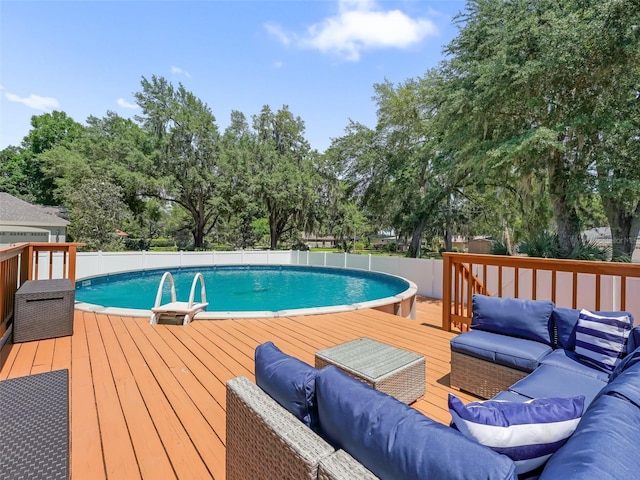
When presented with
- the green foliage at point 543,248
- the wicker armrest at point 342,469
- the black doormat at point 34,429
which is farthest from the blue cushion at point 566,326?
the green foliage at point 543,248

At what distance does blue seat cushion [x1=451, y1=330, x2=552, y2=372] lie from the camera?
2.32 meters

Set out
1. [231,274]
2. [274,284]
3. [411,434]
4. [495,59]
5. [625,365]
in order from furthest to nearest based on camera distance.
A: [231,274]
[274,284]
[495,59]
[625,365]
[411,434]

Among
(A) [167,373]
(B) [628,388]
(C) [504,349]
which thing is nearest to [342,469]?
(B) [628,388]

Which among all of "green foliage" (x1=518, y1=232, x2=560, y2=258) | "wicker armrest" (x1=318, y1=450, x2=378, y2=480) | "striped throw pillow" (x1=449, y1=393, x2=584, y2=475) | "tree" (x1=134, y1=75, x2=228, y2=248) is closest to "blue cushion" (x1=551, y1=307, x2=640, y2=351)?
"striped throw pillow" (x1=449, y1=393, x2=584, y2=475)

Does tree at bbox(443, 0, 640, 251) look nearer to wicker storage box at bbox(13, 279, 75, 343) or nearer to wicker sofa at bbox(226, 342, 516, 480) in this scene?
wicker sofa at bbox(226, 342, 516, 480)

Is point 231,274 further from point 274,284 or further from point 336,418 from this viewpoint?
point 336,418

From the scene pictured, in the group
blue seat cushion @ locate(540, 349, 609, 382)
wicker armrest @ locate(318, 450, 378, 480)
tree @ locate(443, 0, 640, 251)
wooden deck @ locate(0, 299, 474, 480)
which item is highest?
tree @ locate(443, 0, 640, 251)

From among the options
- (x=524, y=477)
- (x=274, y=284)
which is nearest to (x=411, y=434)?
(x=524, y=477)

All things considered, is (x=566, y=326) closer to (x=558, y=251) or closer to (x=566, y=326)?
(x=566, y=326)

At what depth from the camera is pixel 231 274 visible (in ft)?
45.7

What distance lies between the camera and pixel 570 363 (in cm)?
221

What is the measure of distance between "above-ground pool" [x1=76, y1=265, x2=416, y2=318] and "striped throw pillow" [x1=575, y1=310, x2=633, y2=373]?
159 inches

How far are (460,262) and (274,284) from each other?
352 inches

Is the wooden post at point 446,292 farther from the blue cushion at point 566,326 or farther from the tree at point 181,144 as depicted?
the tree at point 181,144
